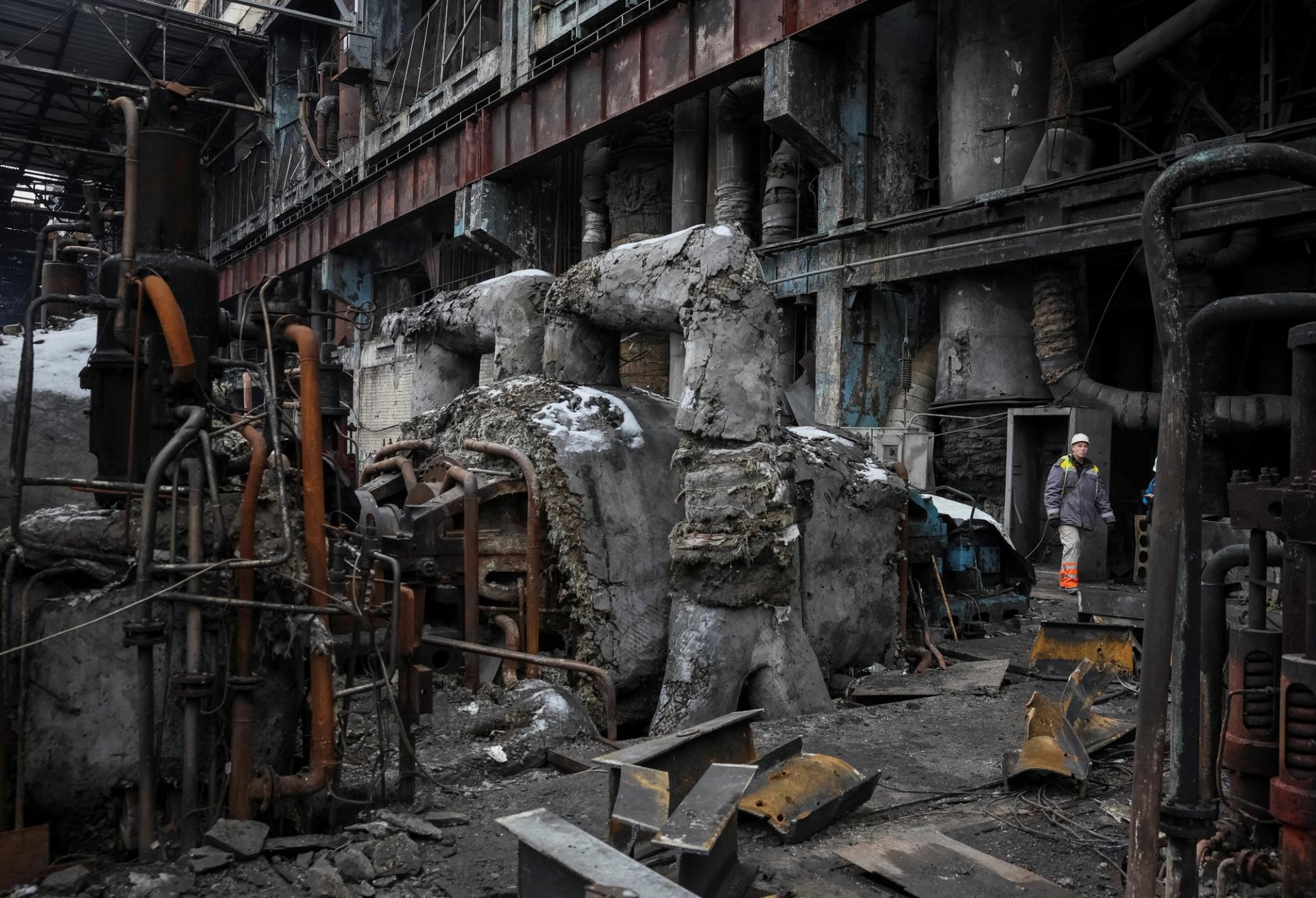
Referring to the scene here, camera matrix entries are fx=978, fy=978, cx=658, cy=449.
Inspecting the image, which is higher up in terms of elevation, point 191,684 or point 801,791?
point 191,684

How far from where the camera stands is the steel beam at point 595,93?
12.5 m

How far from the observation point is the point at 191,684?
11.8 feet

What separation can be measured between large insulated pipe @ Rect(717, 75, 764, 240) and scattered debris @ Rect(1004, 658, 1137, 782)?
34.7 ft

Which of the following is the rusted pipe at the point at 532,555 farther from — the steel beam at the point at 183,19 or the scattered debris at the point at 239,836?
the steel beam at the point at 183,19

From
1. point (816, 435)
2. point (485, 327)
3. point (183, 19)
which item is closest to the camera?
point (816, 435)

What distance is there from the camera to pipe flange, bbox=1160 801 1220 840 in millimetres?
2232

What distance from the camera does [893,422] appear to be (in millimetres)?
13445

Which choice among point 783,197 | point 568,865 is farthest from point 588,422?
point 783,197

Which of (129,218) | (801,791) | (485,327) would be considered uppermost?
(485,327)

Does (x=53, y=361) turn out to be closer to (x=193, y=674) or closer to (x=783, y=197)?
(x=193, y=674)

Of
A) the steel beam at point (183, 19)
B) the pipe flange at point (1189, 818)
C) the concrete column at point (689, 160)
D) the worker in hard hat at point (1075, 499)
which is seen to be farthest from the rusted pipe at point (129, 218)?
the steel beam at point (183, 19)

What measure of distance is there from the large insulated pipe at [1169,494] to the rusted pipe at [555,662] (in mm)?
3962

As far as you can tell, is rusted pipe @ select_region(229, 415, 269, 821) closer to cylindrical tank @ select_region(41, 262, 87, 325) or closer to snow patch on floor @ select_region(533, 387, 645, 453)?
cylindrical tank @ select_region(41, 262, 87, 325)

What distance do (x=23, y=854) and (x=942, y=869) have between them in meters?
3.24
